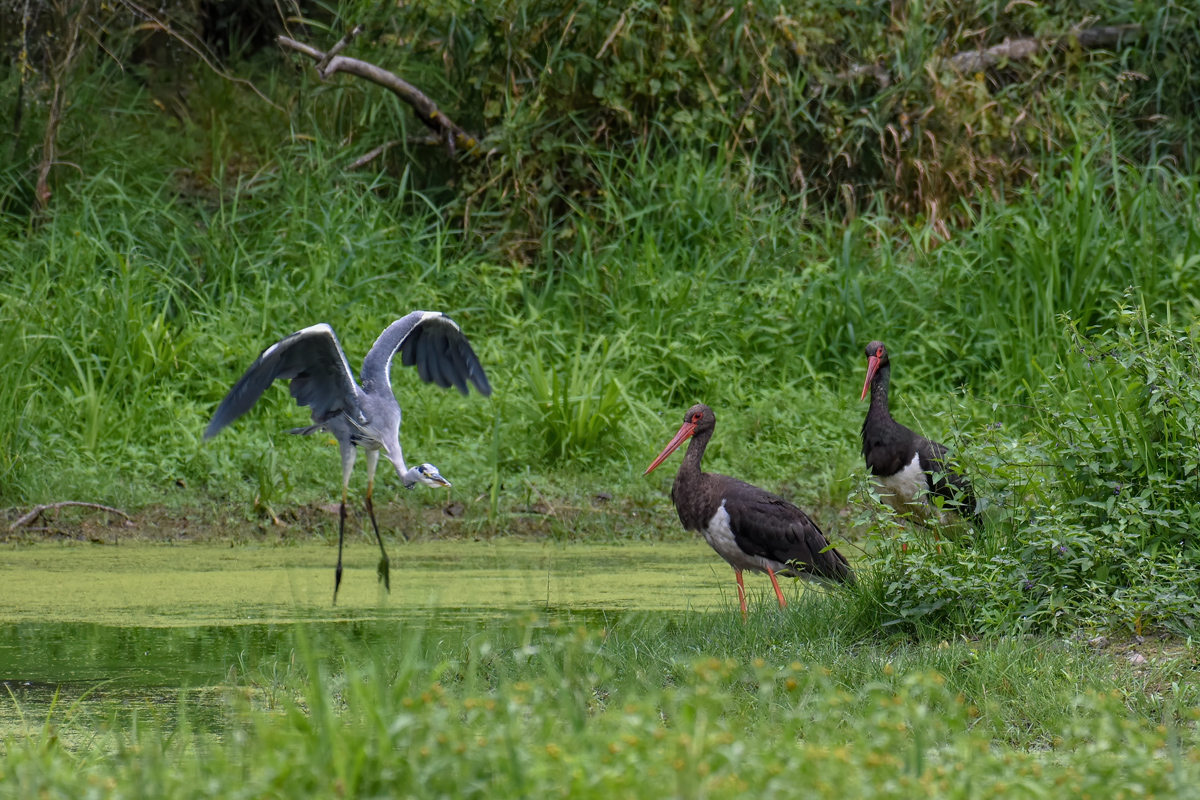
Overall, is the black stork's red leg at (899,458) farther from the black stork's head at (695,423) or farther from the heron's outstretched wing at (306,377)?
the heron's outstretched wing at (306,377)

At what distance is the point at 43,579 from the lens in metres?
5.84

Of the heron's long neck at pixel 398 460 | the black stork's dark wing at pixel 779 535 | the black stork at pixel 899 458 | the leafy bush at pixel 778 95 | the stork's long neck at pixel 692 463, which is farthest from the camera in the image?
the leafy bush at pixel 778 95

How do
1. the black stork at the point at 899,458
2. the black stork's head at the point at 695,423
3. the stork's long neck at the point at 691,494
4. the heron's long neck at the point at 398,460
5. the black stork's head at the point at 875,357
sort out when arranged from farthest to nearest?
1. the black stork's head at the point at 875,357
2. the heron's long neck at the point at 398,460
3. the black stork's head at the point at 695,423
4. the black stork at the point at 899,458
5. the stork's long neck at the point at 691,494

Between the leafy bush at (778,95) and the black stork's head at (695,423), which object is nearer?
the black stork's head at (695,423)

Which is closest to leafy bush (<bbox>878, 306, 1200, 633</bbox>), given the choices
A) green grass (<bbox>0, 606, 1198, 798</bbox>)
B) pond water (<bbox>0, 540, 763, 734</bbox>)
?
green grass (<bbox>0, 606, 1198, 798</bbox>)

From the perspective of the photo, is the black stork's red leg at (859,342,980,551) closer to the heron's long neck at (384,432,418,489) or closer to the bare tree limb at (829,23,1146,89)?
the heron's long neck at (384,432,418,489)

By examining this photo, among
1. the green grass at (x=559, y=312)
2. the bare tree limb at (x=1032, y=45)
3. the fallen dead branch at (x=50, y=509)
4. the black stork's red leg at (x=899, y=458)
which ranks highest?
the bare tree limb at (x=1032, y=45)

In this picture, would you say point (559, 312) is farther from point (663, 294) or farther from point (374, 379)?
point (374, 379)

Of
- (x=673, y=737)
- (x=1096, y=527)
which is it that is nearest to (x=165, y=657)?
(x=673, y=737)

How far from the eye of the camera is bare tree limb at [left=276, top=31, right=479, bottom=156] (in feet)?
30.3

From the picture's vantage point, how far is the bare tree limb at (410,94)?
924 centimetres

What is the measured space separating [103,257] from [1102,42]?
272 inches

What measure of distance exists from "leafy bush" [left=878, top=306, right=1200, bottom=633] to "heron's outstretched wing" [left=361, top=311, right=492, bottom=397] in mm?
2305

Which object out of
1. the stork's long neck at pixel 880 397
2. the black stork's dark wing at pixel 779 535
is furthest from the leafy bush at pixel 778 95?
the black stork's dark wing at pixel 779 535
